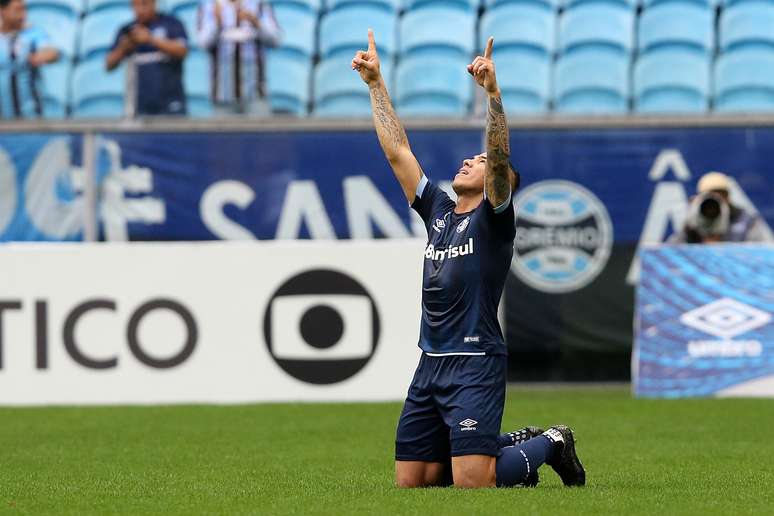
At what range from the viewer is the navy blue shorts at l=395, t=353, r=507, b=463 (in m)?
7.89

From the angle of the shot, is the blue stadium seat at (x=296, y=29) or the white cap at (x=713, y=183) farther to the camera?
the blue stadium seat at (x=296, y=29)

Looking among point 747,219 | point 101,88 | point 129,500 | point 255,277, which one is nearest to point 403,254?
point 255,277

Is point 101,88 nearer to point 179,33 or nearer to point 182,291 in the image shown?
point 179,33

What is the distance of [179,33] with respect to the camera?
1566 centimetres

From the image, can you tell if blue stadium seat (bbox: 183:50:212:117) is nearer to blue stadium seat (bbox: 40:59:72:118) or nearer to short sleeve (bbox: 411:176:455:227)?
blue stadium seat (bbox: 40:59:72:118)

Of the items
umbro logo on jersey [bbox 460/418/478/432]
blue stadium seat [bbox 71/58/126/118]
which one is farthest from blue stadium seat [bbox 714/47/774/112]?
umbro logo on jersey [bbox 460/418/478/432]

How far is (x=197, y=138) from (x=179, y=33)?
116cm

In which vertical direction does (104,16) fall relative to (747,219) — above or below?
above

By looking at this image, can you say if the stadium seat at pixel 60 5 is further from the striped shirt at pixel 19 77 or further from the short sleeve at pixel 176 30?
the short sleeve at pixel 176 30

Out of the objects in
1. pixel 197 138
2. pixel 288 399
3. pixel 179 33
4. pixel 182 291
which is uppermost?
pixel 179 33

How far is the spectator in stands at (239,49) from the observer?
15.6 meters

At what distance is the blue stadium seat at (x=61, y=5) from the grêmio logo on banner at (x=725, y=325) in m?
8.68

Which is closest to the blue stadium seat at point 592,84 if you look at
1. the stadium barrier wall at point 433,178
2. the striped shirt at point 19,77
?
the stadium barrier wall at point 433,178

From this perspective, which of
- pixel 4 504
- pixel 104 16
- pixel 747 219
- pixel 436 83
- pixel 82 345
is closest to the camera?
pixel 4 504
